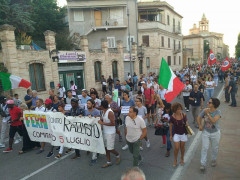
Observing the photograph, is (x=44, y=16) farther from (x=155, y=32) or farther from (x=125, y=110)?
(x=125, y=110)

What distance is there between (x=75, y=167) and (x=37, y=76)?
34.4ft

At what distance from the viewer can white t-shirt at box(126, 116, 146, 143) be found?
4.45 metres

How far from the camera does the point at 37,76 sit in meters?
13.9

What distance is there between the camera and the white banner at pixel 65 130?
5.07 m

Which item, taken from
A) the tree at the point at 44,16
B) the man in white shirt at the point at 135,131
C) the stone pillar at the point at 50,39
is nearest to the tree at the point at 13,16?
the stone pillar at the point at 50,39

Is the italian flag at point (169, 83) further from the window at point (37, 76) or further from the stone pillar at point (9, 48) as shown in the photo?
the window at point (37, 76)

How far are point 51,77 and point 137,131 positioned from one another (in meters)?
11.7

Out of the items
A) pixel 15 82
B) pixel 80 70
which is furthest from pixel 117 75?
pixel 15 82

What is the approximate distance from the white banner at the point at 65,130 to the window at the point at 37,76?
8237mm

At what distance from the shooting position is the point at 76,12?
25.2 metres

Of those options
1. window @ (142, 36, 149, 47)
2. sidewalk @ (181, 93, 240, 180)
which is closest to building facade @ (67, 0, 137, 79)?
window @ (142, 36, 149, 47)

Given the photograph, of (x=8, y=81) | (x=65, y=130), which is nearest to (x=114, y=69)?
(x=8, y=81)

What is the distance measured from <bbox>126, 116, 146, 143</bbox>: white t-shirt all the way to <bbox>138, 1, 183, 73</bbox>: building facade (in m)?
22.4

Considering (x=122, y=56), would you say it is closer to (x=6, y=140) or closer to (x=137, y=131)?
(x=6, y=140)
